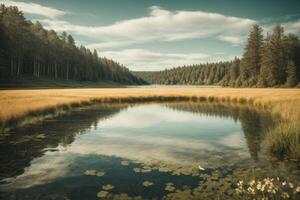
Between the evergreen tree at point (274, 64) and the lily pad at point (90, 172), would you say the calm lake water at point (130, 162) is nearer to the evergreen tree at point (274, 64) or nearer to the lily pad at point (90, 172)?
the lily pad at point (90, 172)

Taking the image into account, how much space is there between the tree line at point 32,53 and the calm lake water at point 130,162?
48.7m

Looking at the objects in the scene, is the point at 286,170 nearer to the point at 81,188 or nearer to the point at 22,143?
the point at 81,188

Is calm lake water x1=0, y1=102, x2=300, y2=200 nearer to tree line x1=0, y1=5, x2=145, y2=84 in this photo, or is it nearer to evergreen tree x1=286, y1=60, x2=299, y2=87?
tree line x1=0, y1=5, x2=145, y2=84

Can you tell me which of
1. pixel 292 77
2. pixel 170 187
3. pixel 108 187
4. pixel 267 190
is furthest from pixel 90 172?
pixel 292 77

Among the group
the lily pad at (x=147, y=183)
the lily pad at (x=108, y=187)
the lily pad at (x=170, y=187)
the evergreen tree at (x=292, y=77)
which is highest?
the evergreen tree at (x=292, y=77)

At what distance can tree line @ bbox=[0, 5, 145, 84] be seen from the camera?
6338 centimetres

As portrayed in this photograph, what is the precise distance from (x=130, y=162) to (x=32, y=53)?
7362 cm

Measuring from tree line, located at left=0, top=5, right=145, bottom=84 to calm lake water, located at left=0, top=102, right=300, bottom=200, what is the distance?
48.7 m

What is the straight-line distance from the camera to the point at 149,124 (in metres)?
20.7

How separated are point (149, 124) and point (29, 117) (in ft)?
31.0

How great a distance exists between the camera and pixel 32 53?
7462 cm

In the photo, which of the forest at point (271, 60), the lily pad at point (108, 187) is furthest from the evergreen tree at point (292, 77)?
the lily pad at point (108, 187)

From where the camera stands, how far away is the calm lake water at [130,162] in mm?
7671

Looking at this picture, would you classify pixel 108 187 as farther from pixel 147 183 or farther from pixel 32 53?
pixel 32 53
